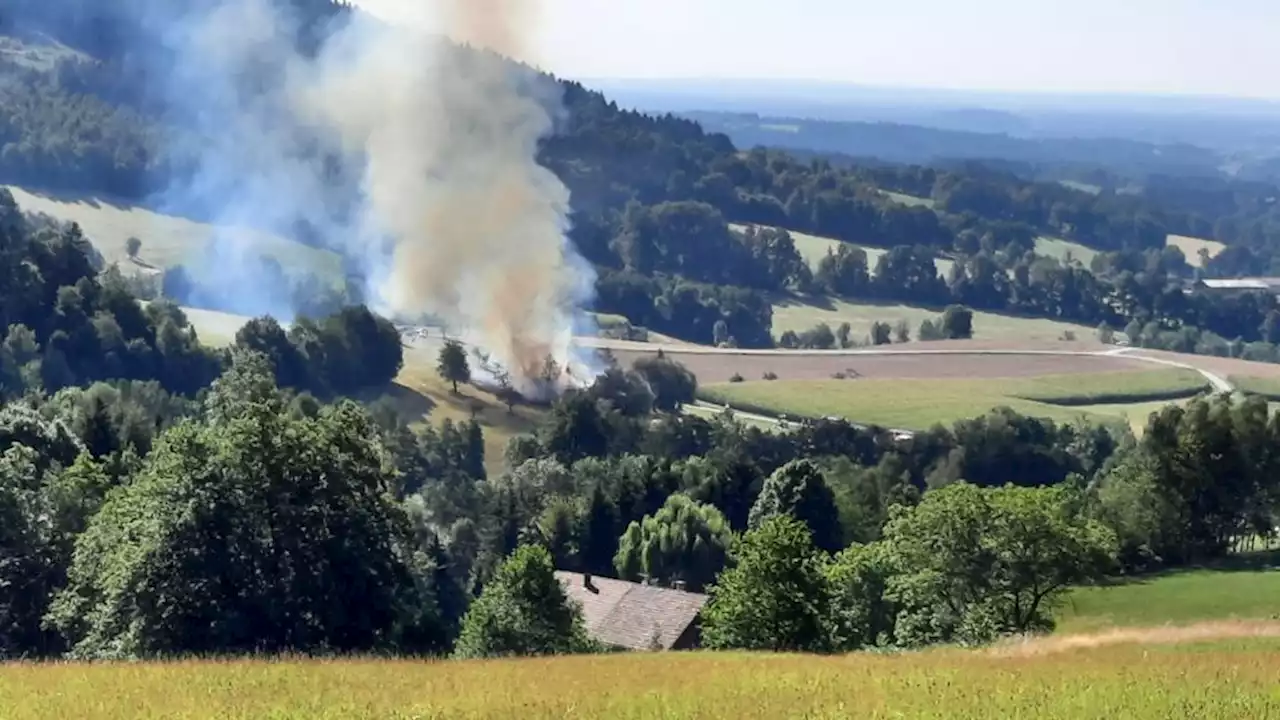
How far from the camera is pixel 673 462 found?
100m

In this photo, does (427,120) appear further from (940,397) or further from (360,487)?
(360,487)

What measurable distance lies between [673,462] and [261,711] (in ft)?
265

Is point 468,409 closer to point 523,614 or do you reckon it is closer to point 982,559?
point 523,614

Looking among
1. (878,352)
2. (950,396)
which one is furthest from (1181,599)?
(878,352)

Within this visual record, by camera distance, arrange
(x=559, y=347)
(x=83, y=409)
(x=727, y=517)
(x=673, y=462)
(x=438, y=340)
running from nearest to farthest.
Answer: (x=83, y=409), (x=727, y=517), (x=673, y=462), (x=559, y=347), (x=438, y=340)

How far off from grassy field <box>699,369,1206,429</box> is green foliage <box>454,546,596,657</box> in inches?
3520

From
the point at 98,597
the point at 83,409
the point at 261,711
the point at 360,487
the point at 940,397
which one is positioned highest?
the point at 261,711

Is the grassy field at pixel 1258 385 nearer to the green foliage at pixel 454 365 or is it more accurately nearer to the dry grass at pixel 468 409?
the dry grass at pixel 468 409

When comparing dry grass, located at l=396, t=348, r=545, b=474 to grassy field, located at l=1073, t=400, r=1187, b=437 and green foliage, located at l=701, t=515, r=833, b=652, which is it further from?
green foliage, located at l=701, t=515, r=833, b=652

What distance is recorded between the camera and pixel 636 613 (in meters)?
63.7

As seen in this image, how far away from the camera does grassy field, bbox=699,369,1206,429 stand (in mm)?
143750

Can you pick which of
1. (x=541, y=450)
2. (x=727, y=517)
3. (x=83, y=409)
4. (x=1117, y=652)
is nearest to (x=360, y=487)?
(x=1117, y=652)

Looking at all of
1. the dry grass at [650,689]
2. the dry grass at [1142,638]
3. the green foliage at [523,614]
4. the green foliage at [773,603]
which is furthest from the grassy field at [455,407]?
the dry grass at [650,689]

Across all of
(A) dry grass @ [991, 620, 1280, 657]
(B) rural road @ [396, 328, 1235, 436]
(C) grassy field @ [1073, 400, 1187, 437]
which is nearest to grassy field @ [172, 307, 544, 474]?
(B) rural road @ [396, 328, 1235, 436]
